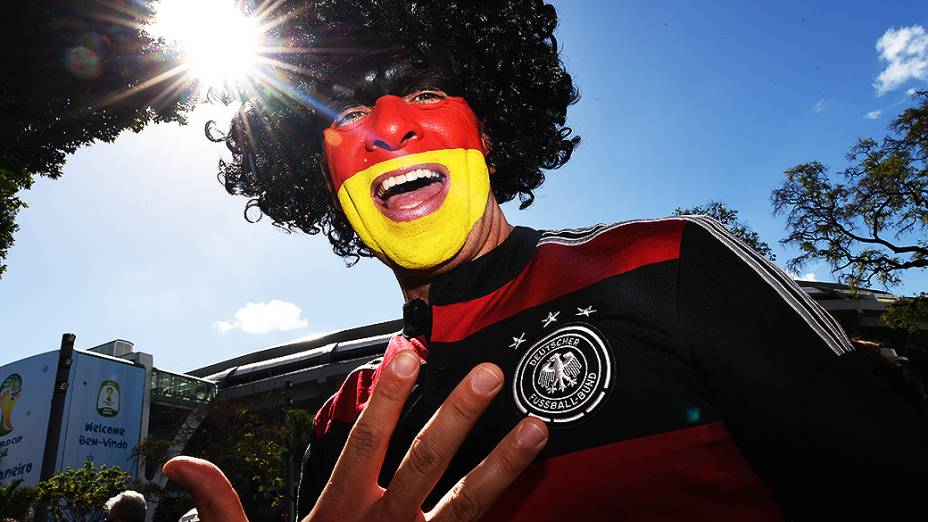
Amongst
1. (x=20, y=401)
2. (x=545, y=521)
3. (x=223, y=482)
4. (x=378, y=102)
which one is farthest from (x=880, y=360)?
(x=20, y=401)

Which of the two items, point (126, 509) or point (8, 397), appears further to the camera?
point (8, 397)

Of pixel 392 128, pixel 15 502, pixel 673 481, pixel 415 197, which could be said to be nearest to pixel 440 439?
pixel 673 481

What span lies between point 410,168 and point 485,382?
1.39 m

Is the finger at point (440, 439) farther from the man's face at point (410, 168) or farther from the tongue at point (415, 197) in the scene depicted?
the tongue at point (415, 197)

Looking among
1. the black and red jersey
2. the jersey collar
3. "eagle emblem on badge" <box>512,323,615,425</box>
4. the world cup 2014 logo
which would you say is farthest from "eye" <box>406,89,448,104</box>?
the world cup 2014 logo

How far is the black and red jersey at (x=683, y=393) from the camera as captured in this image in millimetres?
1195

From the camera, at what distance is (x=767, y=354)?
130 centimetres

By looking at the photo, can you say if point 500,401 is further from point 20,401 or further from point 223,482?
point 20,401

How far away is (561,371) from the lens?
158 centimetres

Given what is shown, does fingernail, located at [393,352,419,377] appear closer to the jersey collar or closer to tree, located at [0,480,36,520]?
the jersey collar

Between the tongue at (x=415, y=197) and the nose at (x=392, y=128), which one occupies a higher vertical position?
the nose at (x=392, y=128)

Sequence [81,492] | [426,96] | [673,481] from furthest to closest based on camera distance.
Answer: [81,492]
[426,96]
[673,481]

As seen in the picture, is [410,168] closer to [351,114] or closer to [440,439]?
[351,114]

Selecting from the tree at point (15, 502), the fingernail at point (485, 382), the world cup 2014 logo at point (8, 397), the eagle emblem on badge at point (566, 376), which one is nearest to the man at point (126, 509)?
the eagle emblem on badge at point (566, 376)
